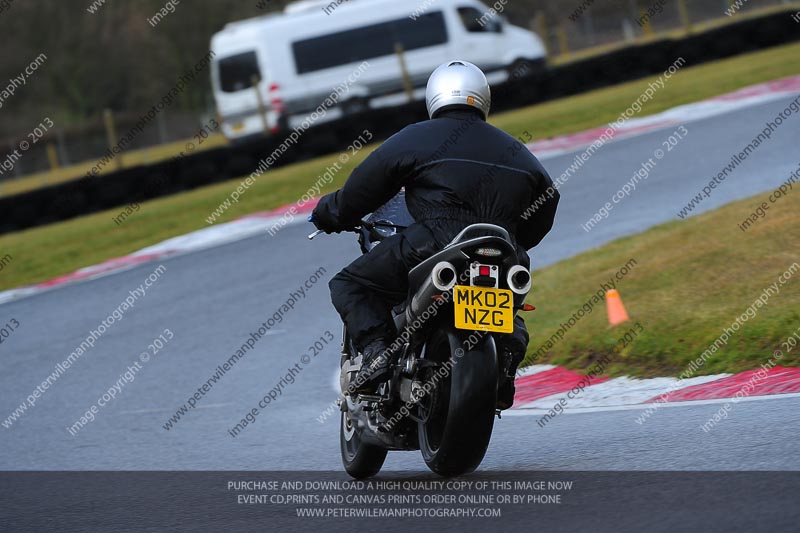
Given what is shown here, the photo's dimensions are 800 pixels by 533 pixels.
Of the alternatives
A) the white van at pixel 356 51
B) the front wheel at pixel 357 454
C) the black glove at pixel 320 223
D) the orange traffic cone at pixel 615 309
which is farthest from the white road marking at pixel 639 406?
the white van at pixel 356 51

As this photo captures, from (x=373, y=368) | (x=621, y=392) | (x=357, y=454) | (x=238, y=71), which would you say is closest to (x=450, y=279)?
(x=373, y=368)

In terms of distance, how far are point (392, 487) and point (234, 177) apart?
1762 cm

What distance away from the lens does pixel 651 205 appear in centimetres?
1427

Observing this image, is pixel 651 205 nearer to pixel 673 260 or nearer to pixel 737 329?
pixel 673 260

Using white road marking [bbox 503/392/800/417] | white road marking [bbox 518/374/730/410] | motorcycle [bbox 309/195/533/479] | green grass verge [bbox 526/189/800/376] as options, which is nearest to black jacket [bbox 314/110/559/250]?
motorcycle [bbox 309/195/533/479]

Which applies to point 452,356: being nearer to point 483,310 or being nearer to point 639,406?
point 483,310

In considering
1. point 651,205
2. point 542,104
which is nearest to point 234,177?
point 542,104

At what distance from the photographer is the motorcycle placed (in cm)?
510

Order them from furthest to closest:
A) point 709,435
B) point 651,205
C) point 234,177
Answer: point 234,177 → point 651,205 → point 709,435

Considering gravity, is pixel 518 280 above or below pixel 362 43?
above

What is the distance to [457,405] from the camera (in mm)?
5059

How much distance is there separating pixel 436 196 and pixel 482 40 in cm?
2574

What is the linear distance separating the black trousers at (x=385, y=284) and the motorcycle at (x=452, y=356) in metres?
0.08

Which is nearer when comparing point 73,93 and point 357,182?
point 357,182
